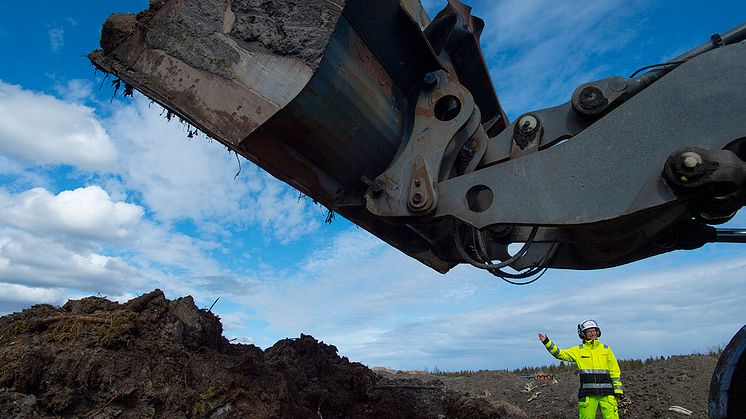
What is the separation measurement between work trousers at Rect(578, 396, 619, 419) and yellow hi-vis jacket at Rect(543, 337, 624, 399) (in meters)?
0.06

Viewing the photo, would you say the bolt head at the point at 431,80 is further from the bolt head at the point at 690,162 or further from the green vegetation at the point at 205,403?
the green vegetation at the point at 205,403

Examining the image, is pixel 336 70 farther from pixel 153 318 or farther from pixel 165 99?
pixel 153 318

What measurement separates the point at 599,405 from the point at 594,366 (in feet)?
1.46

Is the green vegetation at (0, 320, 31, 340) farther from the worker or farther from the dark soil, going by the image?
the dark soil

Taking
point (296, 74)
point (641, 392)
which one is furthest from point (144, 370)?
point (641, 392)

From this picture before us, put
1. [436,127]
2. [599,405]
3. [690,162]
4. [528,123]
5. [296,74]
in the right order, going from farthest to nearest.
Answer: [599,405] < [436,127] < [528,123] < [296,74] < [690,162]

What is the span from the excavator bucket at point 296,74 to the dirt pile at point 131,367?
1.30 metres

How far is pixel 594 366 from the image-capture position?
650 cm

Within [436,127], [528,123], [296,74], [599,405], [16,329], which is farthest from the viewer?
[599,405]

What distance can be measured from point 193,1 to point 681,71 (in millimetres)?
2451

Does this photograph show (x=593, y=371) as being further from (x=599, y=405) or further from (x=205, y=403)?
(x=205, y=403)

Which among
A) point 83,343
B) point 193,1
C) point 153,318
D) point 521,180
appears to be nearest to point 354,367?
point 153,318

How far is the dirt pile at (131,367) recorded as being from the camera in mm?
2830

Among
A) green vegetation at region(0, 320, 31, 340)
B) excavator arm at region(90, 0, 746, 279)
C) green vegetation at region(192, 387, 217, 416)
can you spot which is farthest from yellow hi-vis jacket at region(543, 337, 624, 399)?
green vegetation at region(0, 320, 31, 340)
